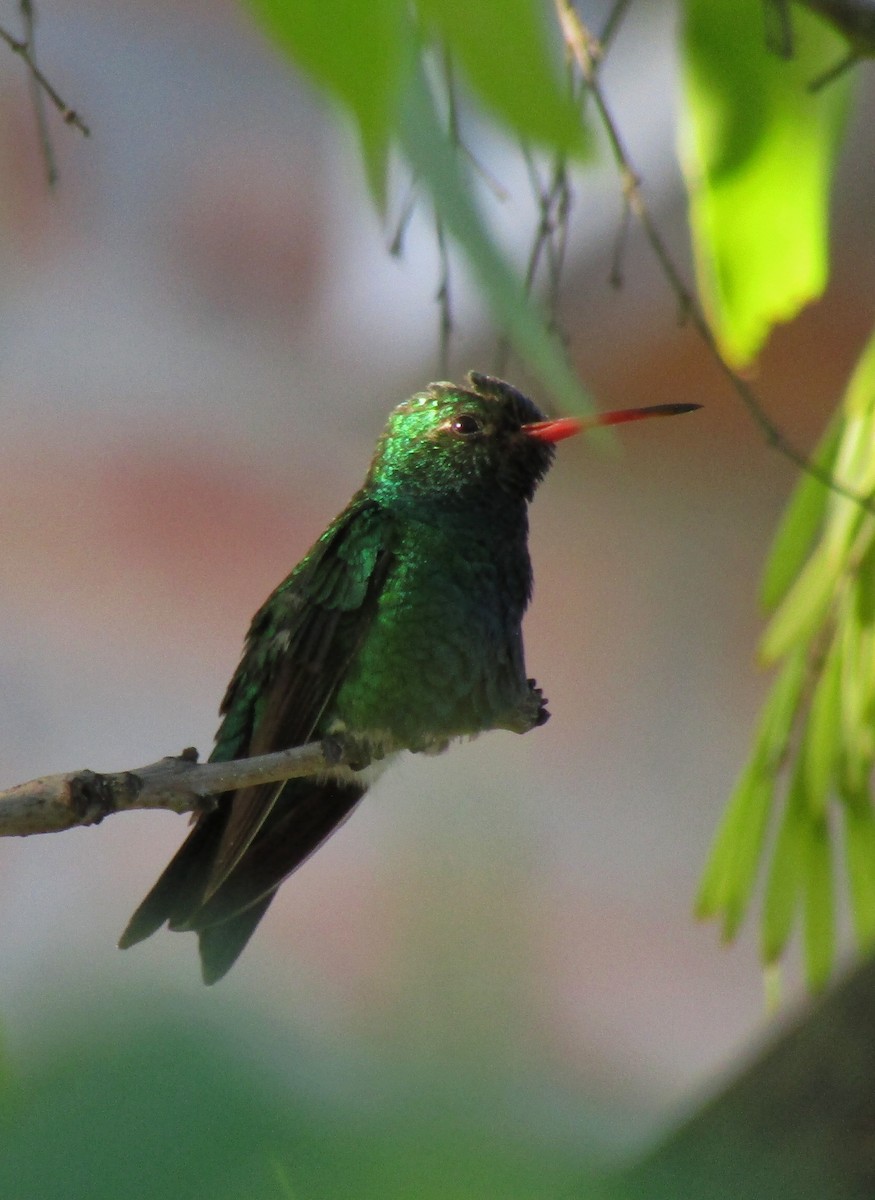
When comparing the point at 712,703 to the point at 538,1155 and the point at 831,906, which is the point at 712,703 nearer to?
the point at 831,906

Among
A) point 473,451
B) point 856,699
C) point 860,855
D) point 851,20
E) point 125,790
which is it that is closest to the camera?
point 125,790

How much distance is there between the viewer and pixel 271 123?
4188mm

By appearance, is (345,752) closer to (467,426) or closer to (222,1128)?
(467,426)

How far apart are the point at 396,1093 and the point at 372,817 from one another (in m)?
3.67

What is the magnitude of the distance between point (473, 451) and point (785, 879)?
2.04 feet

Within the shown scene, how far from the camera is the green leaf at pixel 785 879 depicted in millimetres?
1487

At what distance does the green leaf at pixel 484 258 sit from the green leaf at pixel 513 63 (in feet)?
0.07

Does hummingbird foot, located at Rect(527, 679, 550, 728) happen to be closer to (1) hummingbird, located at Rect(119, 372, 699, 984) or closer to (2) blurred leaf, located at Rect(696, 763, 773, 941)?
(1) hummingbird, located at Rect(119, 372, 699, 984)

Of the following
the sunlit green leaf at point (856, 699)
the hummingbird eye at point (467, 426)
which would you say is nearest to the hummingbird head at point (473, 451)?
the hummingbird eye at point (467, 426)

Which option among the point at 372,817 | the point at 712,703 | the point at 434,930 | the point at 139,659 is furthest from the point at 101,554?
the point at 434,930

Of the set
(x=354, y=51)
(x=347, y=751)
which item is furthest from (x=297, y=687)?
(x=354, y=51)

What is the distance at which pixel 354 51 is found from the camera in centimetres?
38

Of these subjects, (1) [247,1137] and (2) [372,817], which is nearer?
(1) [247,1137]

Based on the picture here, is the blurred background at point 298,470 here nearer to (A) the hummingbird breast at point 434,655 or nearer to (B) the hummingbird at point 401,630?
(B) the hummingbird at point 401,630
